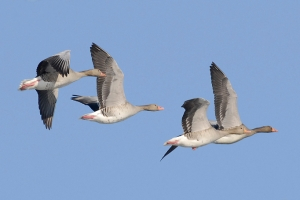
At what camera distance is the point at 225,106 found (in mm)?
31578

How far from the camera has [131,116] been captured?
102ft

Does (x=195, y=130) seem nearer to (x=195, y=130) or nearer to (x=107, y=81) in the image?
(x=195, y=130)

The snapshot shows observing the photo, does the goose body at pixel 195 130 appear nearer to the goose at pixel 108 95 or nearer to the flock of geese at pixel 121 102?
the flock of geese at pixel 121 102

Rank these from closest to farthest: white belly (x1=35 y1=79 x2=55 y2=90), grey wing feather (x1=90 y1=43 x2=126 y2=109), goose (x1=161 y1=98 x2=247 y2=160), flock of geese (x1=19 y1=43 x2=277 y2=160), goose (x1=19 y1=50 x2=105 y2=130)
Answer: goose (x1=161 y1=98 x2=247 y2=160) < flock of geese (x1=19 y1=43 x2=277 y2=160) < goose (x1=19 y1=50 x2=105 y2=130) < grey wing feather (x1=90 y1=43 x2=126 y2=109) < white belly (x1=35 y1=79 x2=55 y2=90)

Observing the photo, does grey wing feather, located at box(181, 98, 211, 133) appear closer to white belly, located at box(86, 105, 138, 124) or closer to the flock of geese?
the flock of geese

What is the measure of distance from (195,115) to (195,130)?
0.64m

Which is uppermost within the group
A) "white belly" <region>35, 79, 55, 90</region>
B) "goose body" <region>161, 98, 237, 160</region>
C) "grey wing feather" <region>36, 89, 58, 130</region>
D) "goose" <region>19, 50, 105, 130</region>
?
"goose" <region>19, 50, 105, 130</region>

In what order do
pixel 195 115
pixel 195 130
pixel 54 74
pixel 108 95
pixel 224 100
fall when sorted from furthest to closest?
pixel 224 100 → pixel 54 74 → pixel 108 95 → pixel 195 130 → pixel 195 115

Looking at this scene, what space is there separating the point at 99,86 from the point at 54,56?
1.89 m

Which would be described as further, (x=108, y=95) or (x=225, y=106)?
(x=225, y=106)

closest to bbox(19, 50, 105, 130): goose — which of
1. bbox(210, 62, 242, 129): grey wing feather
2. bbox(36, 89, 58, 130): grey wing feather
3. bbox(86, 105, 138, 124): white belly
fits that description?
bbox(36, 89, 58, 130): grey wing feather

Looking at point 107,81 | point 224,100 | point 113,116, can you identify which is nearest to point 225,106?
point 224,100

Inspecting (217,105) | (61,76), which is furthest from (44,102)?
(217,105)

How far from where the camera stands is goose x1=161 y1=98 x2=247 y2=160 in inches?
1136
